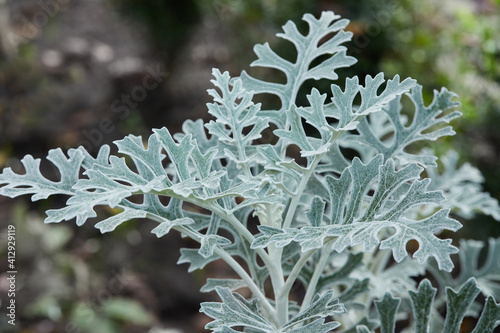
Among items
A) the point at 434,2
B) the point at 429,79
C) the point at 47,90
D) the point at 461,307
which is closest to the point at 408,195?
the point at 461,307

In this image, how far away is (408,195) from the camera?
0.71 meters

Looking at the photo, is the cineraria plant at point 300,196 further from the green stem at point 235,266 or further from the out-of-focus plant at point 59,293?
the out-of-focus plant at point 59,293

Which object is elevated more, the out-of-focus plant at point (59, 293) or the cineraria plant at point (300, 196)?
the out-of-focus plant at point (59, 293)

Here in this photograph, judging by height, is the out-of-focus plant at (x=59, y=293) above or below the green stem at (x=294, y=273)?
above

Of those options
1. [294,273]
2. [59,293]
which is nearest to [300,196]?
[294,273]

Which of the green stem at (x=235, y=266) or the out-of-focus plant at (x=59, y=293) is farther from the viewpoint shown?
the out-of-focus plant at (x=59, y=293)

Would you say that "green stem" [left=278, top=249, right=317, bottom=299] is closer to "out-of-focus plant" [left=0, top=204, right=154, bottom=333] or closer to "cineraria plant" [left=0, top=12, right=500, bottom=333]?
"cineraria plant" [left=0, top=12, right=500, bottom=333]

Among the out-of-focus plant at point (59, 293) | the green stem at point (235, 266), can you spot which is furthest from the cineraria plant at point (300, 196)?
the out-of-focus plant at point (59, 293)

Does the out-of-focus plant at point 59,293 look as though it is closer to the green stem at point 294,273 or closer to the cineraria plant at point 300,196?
the cineraria plant at point 300,196

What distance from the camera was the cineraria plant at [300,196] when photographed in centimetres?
71

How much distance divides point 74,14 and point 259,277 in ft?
10.3

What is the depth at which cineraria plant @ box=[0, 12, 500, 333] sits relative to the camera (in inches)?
27.9

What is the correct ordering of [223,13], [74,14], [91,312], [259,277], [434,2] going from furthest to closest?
1. [74,14]
2. [223,13]
3. [434,2]
4. [91,312]
5. [259,277]

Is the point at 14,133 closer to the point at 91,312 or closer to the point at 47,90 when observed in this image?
the point at 47,90
